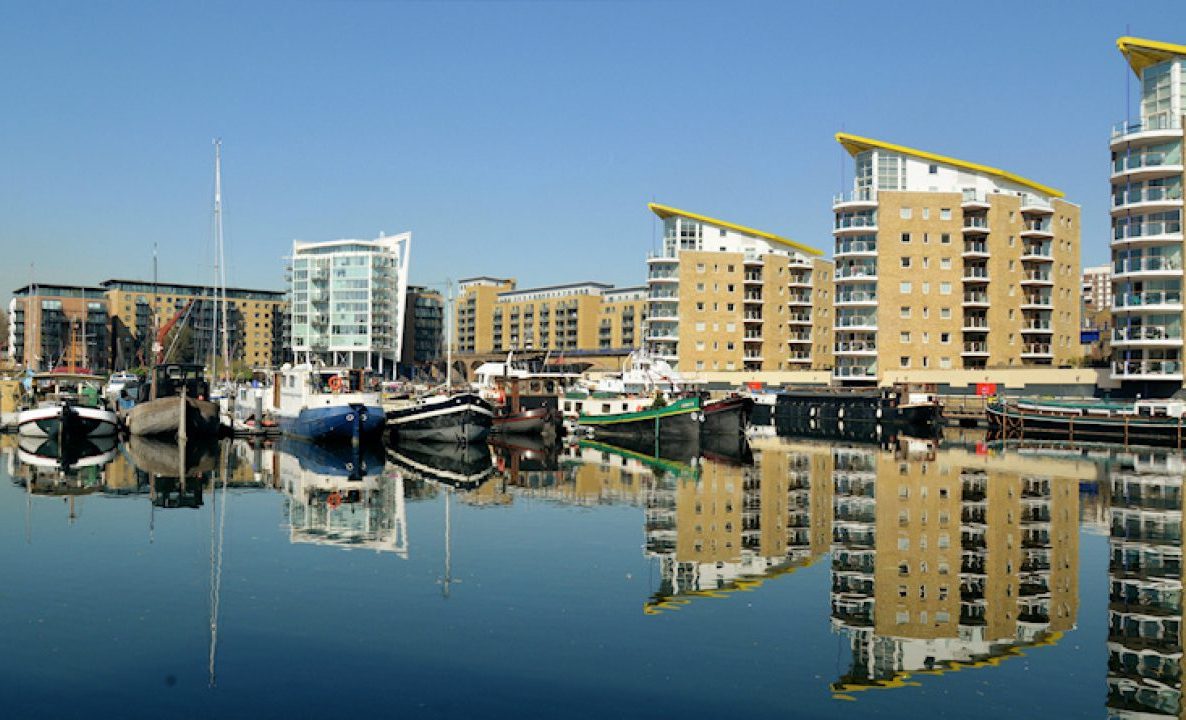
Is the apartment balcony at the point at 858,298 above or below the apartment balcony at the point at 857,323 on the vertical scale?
above

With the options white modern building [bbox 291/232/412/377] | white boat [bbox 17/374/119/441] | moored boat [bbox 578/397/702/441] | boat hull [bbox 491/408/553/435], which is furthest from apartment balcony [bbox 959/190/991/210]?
white modern building [bbox 291/232/412/377]

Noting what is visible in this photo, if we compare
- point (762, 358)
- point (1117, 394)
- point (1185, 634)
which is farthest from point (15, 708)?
point (762, 358)

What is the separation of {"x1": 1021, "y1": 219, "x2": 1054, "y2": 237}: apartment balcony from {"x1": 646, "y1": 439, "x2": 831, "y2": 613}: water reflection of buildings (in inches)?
2491

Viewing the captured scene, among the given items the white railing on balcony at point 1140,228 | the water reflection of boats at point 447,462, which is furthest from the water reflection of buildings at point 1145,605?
the white railing on balcony at point 1140,228

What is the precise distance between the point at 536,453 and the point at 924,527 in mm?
31637

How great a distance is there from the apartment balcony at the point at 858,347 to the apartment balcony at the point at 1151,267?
90.2ft

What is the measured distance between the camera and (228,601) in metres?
19.3

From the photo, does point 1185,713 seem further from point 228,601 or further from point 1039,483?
point 1039,483

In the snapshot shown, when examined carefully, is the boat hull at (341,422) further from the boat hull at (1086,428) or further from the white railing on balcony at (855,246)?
the white railing on balcony at (855,246)

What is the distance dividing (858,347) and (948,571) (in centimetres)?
8216

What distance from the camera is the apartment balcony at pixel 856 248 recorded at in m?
100

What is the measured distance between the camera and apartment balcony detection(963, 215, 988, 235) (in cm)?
9775

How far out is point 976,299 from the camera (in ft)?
324

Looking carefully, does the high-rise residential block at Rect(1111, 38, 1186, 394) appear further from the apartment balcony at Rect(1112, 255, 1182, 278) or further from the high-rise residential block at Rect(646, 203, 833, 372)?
the high-rise residential block at Rect(646, 203, 833, 372)
